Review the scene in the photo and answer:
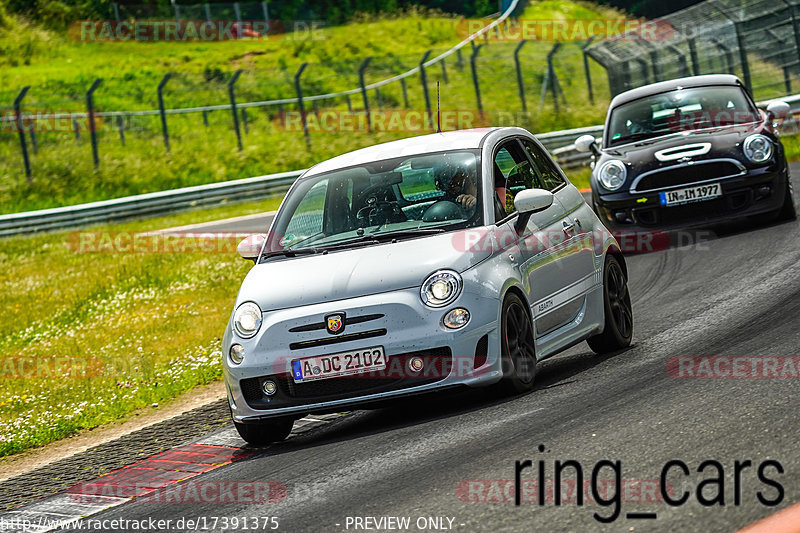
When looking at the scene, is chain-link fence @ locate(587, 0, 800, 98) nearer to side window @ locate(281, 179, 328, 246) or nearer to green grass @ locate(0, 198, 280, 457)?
green grass @ locate(0, 198, 280, 457)

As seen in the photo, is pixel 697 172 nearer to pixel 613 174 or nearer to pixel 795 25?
pixel 613 174

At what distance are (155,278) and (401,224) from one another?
9812 millimetres

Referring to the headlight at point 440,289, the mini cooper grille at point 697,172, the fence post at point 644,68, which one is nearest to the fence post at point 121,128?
the fence post at point 644,68

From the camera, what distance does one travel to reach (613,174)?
13133 millimetres

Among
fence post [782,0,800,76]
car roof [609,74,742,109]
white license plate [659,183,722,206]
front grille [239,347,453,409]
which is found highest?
front grille [239,347,453,409]

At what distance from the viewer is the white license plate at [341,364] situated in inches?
267

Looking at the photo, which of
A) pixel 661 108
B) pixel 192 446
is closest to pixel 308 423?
pixel 192 446

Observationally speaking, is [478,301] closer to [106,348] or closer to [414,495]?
[414,495]

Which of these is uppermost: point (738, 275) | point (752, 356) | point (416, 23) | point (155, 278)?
point (752, 356)

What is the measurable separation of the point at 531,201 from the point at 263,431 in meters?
2.12

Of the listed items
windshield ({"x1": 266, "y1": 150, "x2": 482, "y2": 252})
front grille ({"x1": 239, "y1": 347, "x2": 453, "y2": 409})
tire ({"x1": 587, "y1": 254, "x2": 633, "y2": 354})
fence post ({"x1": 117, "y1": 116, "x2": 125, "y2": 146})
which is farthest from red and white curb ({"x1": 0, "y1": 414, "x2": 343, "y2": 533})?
fence post ({"x1": 117, "y1": 116, "x2": 125, "y2": 146})

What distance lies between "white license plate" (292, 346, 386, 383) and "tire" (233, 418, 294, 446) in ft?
1.46

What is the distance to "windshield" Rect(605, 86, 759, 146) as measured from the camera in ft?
44.6

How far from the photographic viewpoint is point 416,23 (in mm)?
64938
